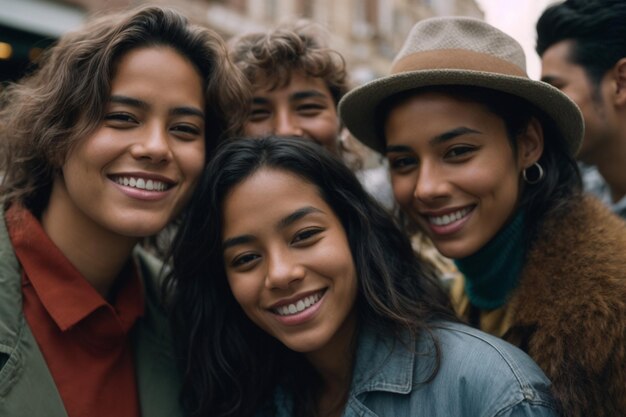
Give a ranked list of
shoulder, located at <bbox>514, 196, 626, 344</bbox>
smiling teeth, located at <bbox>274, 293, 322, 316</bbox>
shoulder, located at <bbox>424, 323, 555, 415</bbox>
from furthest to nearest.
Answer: smiling teeth, located at <bbox>274, 293, 322, 316</bbox> < shoulder, located at <bbox>514, 196, 626, 344</bbox> < shoulder, located at <bbox>424, 323, 555, 415</bbox>

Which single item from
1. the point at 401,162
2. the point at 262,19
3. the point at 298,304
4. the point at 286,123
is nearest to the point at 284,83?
the point at 286,123

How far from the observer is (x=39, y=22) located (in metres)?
9.27

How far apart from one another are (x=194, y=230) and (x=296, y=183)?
0.48 metres

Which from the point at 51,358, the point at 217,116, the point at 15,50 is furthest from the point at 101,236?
the point at 15,50

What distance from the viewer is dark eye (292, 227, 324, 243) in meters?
2.23

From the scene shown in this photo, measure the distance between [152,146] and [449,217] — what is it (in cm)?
122

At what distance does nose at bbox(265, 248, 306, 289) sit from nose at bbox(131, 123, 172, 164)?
587 mm

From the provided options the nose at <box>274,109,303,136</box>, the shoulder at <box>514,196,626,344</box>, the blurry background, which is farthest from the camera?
the blurry background

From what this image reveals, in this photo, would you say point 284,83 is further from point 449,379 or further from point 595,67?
point 449,379

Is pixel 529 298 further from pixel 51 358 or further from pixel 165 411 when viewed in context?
pixel 51 358

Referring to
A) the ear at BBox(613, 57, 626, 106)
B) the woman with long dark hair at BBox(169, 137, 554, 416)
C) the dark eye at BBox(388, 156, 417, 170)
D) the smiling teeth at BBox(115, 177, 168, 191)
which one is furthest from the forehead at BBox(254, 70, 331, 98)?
the ear at BBox(613, 57, 626, 106)

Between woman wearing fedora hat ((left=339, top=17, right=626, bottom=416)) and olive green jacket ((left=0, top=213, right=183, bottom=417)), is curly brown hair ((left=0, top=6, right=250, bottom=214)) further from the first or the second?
woman wearing fedora hat ((left=339, top=17, right=626, bottom=416))

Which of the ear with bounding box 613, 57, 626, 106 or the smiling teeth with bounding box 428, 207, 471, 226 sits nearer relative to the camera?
the smiling teeth with bounding box 428, 207, 471, 226

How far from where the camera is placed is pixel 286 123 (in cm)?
321
